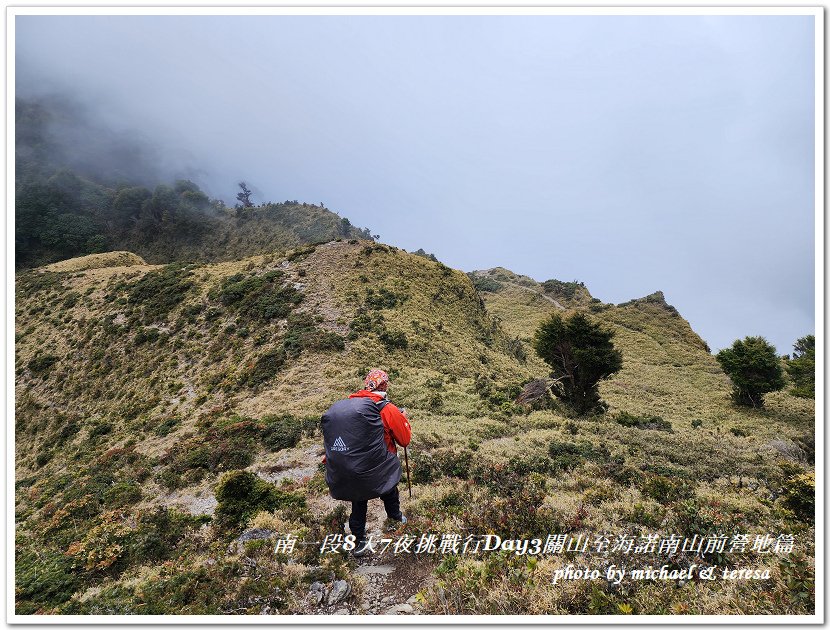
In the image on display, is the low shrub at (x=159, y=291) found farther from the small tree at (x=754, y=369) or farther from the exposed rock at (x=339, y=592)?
the small tree at (x=754, y=369)

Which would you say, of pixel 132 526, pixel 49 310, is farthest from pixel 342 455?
pixel 49 310

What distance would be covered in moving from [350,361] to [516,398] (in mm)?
10635

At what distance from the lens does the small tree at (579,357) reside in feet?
69.2

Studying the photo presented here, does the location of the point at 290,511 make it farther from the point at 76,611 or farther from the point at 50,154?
the point at 50,154

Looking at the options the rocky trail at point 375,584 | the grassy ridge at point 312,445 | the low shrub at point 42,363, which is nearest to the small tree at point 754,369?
the grassy ridge at point 312,445

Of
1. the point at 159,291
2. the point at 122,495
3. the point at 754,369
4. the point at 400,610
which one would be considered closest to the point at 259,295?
the point at 159,291

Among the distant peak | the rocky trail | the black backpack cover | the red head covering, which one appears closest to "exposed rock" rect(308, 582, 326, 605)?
the rocky trail

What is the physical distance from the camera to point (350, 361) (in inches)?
930

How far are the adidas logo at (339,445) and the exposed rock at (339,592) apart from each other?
5.99 ft

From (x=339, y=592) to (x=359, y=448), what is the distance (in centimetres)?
190

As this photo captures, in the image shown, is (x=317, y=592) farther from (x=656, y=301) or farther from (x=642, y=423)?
(x=656, y=301)

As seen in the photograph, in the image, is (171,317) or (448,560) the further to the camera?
(171,317)

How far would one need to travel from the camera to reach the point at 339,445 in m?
5.38

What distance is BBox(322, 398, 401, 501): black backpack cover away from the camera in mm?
5367
